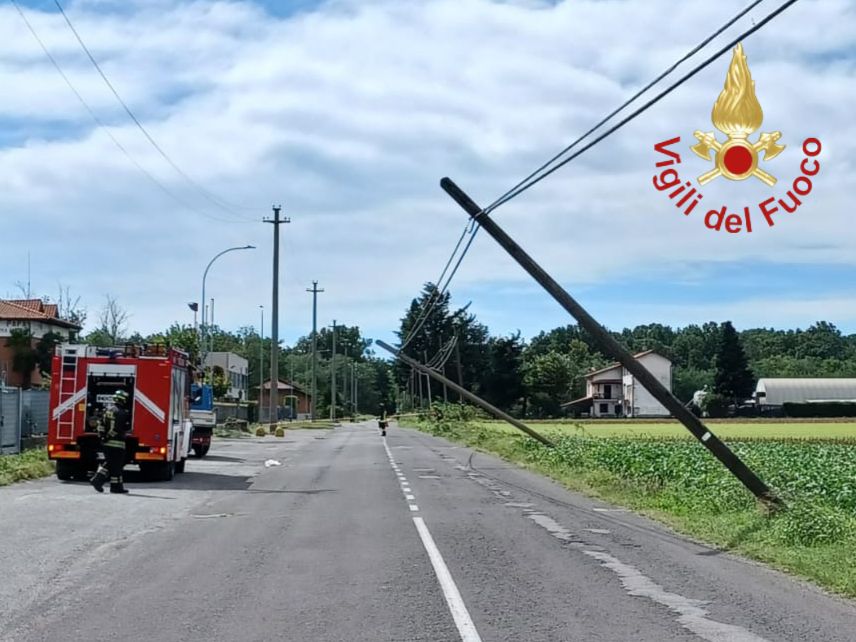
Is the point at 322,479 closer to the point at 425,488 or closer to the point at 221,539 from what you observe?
the point at 425,488

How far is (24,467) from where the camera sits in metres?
23.1

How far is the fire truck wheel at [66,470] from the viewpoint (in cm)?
2239

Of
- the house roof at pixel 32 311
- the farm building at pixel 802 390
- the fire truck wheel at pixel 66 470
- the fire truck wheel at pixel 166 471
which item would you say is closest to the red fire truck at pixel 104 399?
the fire truck wheel at pixel 66 470

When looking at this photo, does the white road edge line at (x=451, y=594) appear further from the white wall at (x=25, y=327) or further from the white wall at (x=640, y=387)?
the white wall at (x=640, y=387)

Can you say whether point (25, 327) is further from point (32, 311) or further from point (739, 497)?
point (739, 497)

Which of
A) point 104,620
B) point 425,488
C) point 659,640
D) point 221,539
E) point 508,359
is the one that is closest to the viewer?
point 659,640

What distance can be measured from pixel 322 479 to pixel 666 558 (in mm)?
13578

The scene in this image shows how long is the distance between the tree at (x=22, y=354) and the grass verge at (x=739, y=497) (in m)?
49.9

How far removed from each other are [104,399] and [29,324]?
58.9 m

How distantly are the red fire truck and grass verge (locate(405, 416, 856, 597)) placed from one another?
8.95 metres

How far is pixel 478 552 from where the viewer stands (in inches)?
477

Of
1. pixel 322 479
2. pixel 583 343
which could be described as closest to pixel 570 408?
pixel 583 343

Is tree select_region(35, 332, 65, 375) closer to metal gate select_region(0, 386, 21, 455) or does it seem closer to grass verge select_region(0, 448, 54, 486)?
metal gate select_region(0, 386, 21, 455)

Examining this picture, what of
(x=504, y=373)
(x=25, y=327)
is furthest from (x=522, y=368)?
(x=25, y=327)
